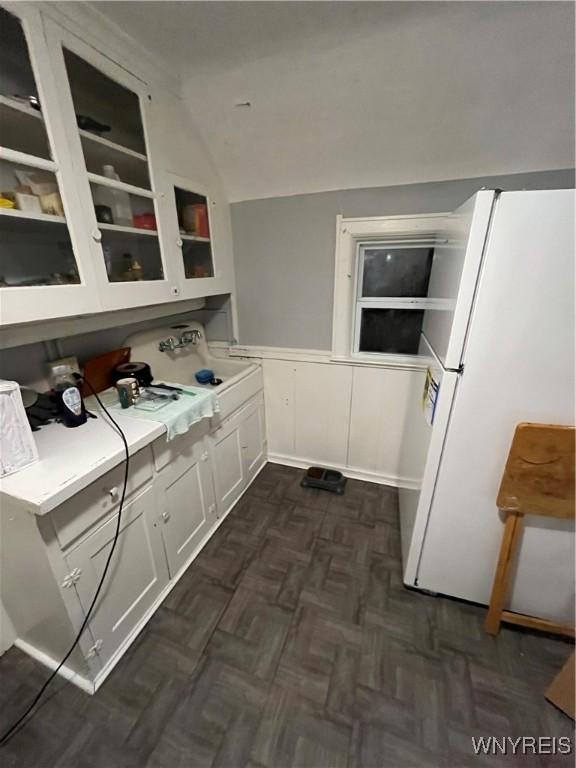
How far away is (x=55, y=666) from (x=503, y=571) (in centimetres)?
187

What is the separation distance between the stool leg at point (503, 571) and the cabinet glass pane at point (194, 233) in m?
1.93

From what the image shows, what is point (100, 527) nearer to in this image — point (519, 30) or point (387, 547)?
point (387, 547)

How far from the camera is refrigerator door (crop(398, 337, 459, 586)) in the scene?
116 centimetres

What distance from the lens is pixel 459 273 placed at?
3.39 ft

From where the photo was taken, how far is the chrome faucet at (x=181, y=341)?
6.45ft

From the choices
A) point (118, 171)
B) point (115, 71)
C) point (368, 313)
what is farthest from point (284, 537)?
point (115, 71)

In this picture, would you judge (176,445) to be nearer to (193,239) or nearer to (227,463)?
(227,463)

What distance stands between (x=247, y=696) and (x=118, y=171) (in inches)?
86.0

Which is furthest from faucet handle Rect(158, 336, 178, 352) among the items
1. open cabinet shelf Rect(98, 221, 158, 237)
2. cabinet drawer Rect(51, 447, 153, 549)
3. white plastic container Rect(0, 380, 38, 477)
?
white plastic container Rect(0, 380, 38, 477)

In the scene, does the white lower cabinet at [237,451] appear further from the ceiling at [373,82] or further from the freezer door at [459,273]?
the ceiling at [373,82]

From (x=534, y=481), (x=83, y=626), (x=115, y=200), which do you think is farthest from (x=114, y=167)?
(x=534, y=481)

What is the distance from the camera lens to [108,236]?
1.26 metres

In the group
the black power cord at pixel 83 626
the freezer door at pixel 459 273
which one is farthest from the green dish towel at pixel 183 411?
the freezer door at pixel 459 273

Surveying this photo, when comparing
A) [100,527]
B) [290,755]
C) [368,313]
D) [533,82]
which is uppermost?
[533,82]
